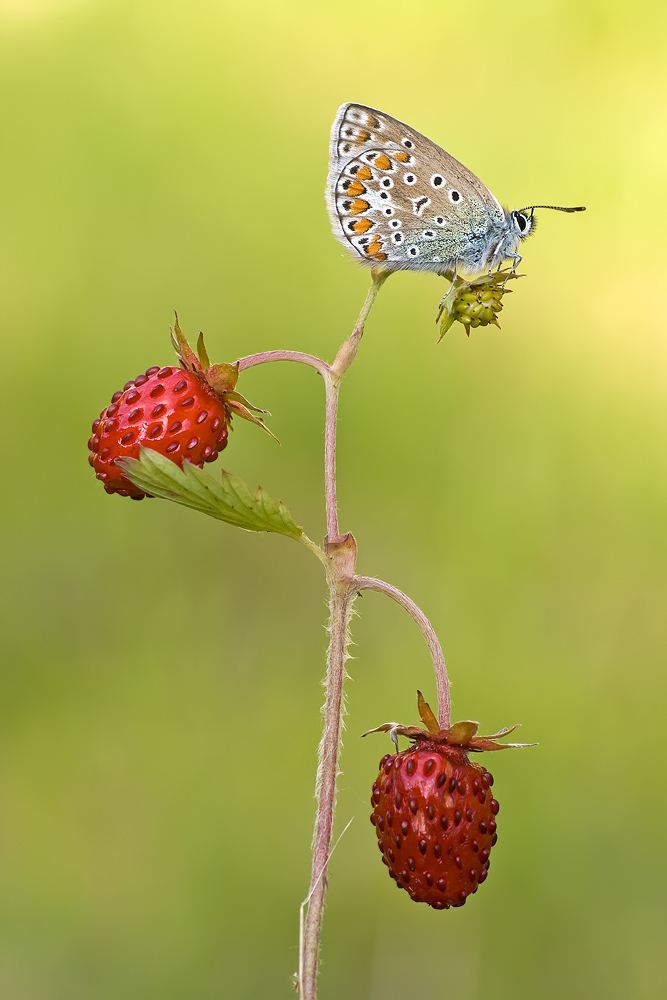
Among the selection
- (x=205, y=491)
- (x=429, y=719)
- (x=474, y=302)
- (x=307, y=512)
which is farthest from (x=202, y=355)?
(x=307, y=512)

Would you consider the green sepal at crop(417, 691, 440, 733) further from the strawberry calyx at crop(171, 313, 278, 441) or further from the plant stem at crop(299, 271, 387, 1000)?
the strawberry calyx at crop(171, 313, 278, 441)

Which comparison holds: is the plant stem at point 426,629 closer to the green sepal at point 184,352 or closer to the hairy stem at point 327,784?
the hairy stem at point 327,784

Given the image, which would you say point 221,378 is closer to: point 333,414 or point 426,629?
point 333,414

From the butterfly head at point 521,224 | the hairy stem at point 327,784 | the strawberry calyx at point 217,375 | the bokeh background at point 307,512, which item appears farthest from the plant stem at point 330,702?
the bokeh background at point 307,512

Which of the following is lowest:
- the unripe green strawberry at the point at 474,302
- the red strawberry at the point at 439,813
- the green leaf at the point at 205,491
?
the red strawberry at the point at 439,813

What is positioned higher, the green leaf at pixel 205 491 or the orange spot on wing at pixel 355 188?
the orange spot on wing at pixel 355 188

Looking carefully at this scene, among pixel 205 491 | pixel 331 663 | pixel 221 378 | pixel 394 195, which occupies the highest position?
pixel 394 195
